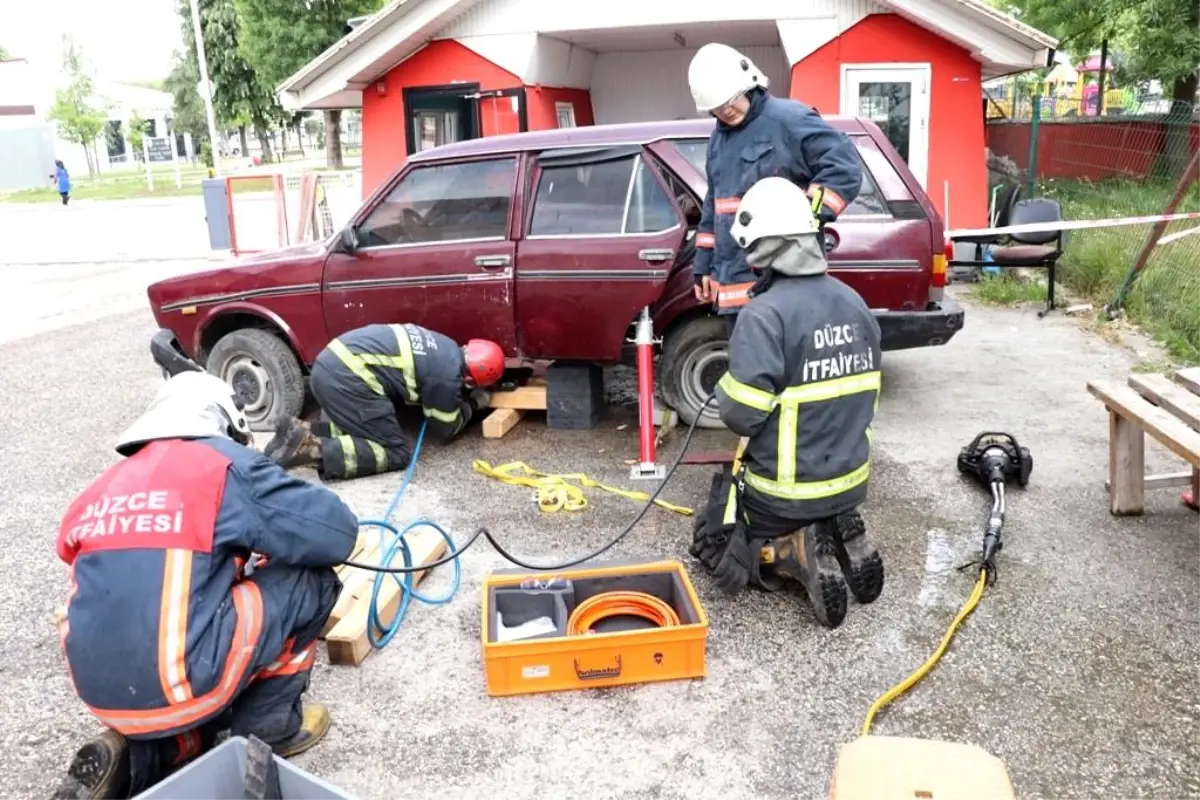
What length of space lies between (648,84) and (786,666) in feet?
39.8

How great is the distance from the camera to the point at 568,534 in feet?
15.9

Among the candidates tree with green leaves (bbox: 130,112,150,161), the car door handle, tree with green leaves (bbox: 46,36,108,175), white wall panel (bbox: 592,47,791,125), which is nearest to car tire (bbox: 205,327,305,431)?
the car door handle

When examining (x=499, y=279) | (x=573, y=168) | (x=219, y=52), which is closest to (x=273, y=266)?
(x=499, y=279)

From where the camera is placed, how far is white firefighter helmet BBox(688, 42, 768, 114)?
4828 millimetres

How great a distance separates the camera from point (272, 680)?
10.0ft

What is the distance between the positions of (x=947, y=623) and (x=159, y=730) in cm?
280

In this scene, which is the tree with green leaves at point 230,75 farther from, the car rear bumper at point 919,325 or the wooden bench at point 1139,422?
the wooden bench at point 1139,422

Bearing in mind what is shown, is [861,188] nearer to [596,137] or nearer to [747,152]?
[747,152]

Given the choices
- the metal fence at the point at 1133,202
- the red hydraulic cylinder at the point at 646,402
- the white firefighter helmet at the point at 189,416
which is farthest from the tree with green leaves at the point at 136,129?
the white firefighter helmet at the point at 189,416

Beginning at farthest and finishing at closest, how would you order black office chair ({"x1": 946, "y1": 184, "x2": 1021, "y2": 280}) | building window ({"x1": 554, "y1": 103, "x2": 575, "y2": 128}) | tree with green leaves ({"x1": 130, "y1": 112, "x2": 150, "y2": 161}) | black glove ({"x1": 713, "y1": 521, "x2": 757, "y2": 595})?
tree with green leaves ({"x1": 130, "y1": 112, "x2": 150, "y2": 161}), building window ({"x1": 554, "y1": 103, "x2": 575, "y2": 128}), black office chair ({"x1": 946, "y1": 184, "x2": 1021, "y2": 280}), black glove ({"x1": 713, "y1": 521, "x2": 757, "y2": 595})

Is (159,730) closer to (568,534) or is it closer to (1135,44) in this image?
(568,534)

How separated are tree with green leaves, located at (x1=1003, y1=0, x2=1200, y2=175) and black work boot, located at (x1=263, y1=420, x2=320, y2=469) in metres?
9.01

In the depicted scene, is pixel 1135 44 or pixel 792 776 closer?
pixel 792 776

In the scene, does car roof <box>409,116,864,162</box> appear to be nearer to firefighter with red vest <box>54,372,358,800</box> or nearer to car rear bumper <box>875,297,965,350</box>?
car rear bumper <box>875,297,965,350</box>
